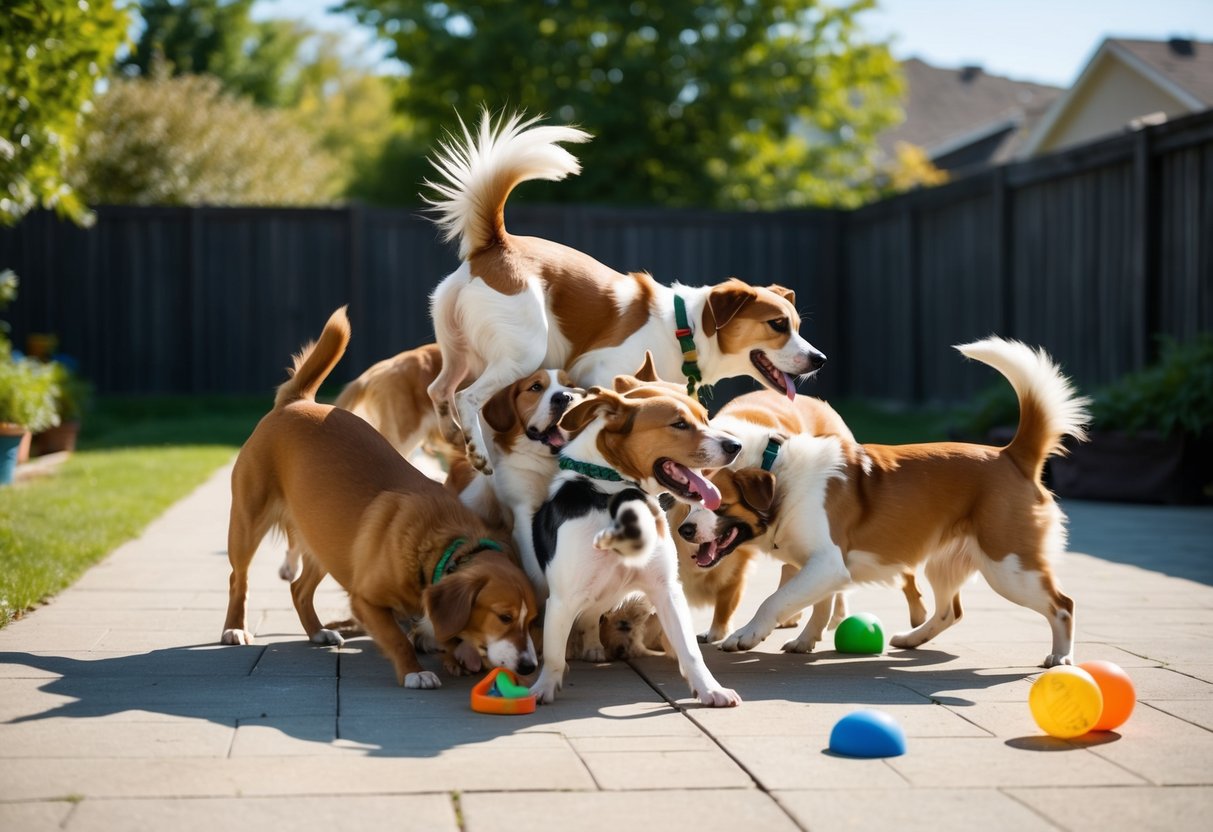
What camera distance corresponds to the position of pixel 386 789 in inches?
135

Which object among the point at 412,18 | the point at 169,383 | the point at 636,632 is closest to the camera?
the point at 636,632

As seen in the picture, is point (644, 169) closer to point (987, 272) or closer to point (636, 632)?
point (987, 272)

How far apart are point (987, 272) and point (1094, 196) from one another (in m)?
2.18

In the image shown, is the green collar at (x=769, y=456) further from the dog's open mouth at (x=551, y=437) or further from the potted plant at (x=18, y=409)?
the potted plant at (x=18, y=409)

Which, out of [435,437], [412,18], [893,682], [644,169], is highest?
[412,18]

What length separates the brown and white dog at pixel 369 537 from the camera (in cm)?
477

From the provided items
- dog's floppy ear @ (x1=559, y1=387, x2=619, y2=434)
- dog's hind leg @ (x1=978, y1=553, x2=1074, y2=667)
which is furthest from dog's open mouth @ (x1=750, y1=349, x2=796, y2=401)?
dog's floppy ear @ (x1=559, y1=387, x2=619, y2=434)

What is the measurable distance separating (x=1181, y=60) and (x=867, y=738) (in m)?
26.3

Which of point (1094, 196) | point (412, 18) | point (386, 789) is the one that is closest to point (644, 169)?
point (412, 18)

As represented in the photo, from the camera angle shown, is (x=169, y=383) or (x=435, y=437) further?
(x=169, y=383)

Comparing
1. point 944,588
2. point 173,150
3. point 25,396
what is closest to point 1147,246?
point 944,588

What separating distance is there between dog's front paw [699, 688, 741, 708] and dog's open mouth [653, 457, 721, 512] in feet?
2.30

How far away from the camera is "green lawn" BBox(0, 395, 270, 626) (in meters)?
6.69

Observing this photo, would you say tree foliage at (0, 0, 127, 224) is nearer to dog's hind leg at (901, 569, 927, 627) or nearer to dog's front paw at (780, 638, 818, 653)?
dog's front paw at (780, 638, 818, 653)
